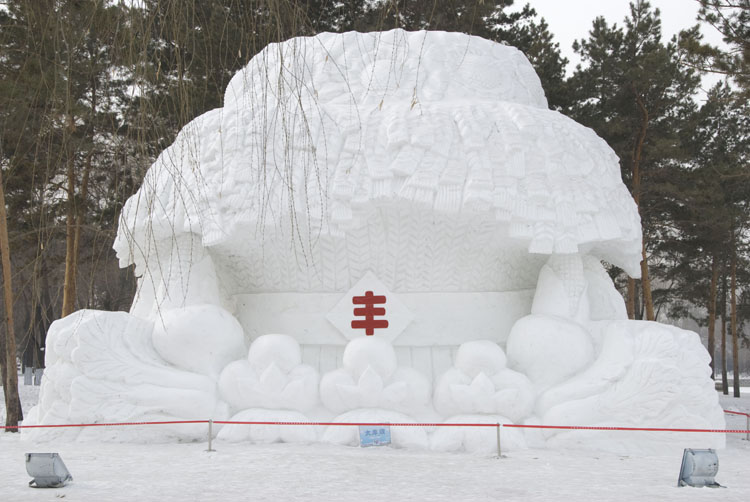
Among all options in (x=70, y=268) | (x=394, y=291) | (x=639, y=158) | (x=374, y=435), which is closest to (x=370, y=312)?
(x=394, y=291)

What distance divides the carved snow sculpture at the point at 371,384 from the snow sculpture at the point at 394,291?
14 mm

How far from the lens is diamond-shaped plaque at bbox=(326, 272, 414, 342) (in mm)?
6145

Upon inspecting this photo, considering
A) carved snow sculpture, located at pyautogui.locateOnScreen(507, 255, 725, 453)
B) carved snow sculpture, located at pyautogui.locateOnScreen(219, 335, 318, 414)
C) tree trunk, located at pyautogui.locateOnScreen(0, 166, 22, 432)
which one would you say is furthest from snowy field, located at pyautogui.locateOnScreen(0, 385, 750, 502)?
tree trunk, located at pyautogui.locateOnScreen(0, 166, 22, 432)

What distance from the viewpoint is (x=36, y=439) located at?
18.4 feet

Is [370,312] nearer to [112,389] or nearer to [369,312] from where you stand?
[369,312]

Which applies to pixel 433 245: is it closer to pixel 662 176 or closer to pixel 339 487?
pixel 339 487

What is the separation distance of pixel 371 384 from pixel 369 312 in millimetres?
734

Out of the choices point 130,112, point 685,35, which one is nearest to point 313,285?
point 130,112

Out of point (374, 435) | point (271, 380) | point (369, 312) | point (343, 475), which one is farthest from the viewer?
point (369, 312)

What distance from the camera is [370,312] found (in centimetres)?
616

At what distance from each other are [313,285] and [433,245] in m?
0.99

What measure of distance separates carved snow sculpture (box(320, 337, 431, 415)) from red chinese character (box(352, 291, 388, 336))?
1.24ft

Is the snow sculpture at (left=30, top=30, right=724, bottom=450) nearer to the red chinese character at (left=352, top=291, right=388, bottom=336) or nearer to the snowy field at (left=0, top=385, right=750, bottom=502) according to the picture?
the red chinese character at (left=352, top=291, right=388, bottom=336)

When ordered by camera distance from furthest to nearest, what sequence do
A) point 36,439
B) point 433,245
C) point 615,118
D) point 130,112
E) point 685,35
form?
point 615,118
point 685,35
point 433,245
point 36,439
point 130,112
